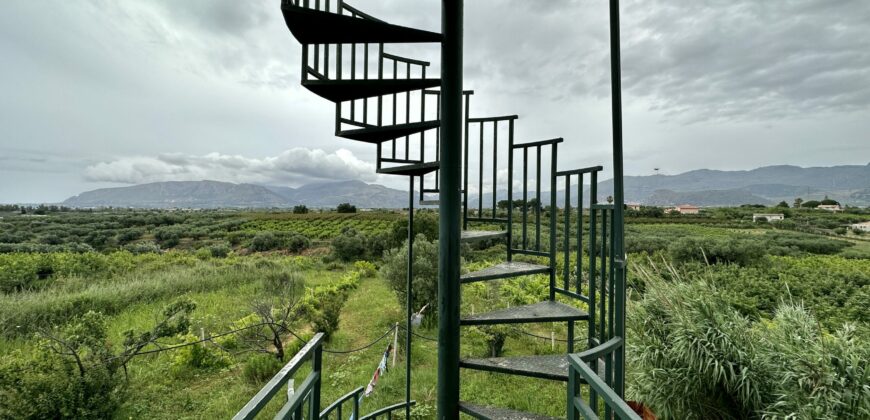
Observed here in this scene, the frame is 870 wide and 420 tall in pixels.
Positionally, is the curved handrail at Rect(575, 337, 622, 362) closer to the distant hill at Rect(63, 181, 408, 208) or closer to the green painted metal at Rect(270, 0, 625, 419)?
the green painted metal at Rect(270, 0, 625, 419)

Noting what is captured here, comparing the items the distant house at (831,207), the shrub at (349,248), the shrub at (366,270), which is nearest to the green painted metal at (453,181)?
the shrub at (366,270)

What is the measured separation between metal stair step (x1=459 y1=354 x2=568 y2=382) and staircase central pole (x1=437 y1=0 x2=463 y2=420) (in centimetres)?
12

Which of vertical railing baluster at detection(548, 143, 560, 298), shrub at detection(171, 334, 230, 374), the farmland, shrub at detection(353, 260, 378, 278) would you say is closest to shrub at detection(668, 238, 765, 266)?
the farmland

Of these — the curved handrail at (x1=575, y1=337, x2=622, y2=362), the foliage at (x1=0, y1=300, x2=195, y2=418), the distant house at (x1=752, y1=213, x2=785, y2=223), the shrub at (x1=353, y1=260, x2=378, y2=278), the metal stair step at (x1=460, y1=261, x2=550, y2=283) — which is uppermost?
the distant house at (x1=752, y1=213, x2=785, y2=223)

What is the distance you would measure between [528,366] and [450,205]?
93 cm

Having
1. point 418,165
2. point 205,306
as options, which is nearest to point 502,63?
point 418,165

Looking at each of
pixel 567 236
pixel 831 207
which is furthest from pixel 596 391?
pixel 831 207

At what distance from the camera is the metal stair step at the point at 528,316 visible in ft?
5.47

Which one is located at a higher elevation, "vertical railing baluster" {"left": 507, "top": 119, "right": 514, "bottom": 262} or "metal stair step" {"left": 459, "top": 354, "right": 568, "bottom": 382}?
"vertical railing baluster" {"left": 507, "top": 119, "right": 514, "bottom": 262}

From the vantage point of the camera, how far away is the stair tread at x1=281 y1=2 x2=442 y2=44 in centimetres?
146

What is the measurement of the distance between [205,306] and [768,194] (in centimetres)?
12816

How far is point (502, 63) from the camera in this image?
3945mm

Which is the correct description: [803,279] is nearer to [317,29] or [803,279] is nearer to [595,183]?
[595,183]

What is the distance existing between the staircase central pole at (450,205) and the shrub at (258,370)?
4043 millimetres
